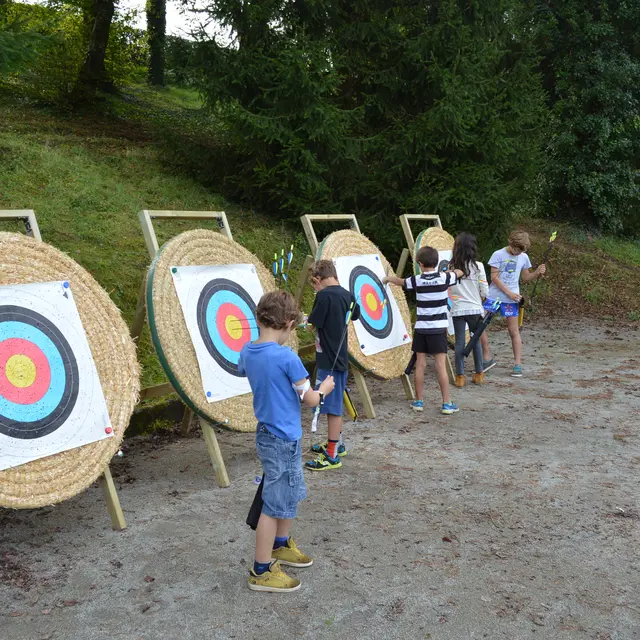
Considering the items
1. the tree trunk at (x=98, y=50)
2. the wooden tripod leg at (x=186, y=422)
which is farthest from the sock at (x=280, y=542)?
the tree trunk at (x=98, y=50)

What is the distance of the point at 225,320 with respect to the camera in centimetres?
489

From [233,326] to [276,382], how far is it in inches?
69.9

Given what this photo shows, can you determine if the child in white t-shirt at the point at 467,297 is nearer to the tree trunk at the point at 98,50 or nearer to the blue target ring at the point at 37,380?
the blue target ring at the point at 37,380

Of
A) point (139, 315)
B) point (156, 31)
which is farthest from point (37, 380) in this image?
point (156, 31)

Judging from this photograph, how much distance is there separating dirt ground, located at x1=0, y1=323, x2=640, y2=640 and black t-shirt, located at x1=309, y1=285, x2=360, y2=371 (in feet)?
2.60

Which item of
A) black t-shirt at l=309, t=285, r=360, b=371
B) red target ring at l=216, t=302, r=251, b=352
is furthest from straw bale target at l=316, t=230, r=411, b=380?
red target ring at l=216, t=302, r=251, b=352

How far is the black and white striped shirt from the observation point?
617 cm

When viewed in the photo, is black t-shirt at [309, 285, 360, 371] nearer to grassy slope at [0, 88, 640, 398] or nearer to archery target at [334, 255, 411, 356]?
archery target at [334, 255, 411, 356]

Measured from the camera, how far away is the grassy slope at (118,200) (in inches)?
283

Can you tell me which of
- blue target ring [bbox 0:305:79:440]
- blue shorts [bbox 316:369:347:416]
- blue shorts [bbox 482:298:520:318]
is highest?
blue target ring [bbox 0:305:79:440]

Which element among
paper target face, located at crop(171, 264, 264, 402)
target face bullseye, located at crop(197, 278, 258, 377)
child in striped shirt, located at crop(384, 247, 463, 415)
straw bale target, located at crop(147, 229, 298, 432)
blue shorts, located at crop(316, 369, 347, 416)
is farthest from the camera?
child in striped shirt, located at crop(384, 247, 463, 415)

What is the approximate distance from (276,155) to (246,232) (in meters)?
1.01

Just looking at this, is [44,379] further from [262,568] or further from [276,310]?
[262,568]

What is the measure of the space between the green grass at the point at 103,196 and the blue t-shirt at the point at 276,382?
294 cm
